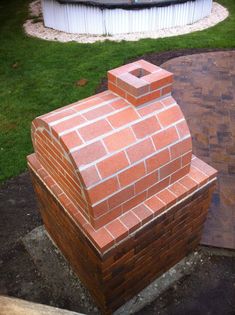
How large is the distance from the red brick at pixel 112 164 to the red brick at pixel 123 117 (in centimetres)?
27

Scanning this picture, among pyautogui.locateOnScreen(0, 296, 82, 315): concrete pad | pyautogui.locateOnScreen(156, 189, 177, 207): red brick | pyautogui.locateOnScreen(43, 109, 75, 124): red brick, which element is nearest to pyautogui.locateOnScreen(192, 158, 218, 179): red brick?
pyautogui.locateOnScreen(156, 189, 177, 207): red brick

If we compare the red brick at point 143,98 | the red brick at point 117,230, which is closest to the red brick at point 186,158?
the red brick at point 143,98

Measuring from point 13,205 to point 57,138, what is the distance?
110 inches

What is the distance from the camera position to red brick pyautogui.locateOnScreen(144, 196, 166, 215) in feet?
9.50

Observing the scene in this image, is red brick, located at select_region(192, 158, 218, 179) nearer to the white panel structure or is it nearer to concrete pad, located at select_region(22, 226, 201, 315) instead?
concrete pad, located at select_region(22, 226, 201, 315)

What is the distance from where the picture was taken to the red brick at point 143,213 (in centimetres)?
282

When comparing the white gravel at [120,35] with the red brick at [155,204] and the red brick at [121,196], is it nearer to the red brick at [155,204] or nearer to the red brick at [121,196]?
the red brick at [155,204]

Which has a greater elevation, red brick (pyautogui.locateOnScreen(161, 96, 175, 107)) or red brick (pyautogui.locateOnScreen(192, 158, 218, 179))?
red brick (pyautogui.locateOnScreen(161, 96, 175, 107))

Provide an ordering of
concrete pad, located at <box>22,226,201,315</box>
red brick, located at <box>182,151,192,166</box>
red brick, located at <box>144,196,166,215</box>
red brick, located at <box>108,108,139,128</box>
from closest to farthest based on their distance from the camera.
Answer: red brick, located at <box>108,108,139,128</box>, red brick, located at <box>144,196,166,215</box>, red brick, located at <box>182,151,192,166</box>, concrete pad, located at <box>22,226,201,315</box>

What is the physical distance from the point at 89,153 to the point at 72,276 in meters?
2.14

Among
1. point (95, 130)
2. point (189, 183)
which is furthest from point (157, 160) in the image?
point (95, 130)

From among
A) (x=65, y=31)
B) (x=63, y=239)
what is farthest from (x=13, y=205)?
(x=65, y=31)

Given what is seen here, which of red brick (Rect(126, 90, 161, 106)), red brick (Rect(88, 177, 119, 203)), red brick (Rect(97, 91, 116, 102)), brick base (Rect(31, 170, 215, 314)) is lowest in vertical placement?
brick base (Rect(31, 170, 215, 314))

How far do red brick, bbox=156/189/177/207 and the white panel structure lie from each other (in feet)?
28.1
